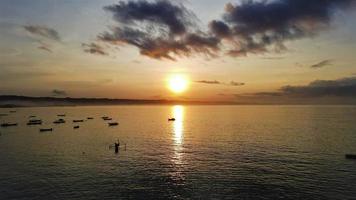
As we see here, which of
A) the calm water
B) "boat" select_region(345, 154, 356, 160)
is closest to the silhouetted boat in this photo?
"boat" select_region(345, 154, 356, 160)

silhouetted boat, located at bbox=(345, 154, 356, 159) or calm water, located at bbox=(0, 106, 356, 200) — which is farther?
silhouetted boat, located at bbox=(345, 154, 356, 159)

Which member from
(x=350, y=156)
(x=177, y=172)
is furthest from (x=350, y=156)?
(x=177, y=172)

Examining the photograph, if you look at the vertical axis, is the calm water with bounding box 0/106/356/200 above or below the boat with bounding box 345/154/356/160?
below

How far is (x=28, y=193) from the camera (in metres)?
57.0

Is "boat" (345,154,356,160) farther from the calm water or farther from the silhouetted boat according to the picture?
the calm water

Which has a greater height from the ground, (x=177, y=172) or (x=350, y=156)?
(x=350, y=156)

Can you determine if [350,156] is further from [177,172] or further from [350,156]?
[177,172]

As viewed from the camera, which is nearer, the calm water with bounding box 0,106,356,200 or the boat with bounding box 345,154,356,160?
the calm water with bounding box 0,106,356,200

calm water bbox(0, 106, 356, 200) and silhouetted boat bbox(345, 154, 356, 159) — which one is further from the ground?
silhouetted boat bbox(345, 154, 356, 159)

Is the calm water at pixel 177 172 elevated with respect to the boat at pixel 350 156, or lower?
lower

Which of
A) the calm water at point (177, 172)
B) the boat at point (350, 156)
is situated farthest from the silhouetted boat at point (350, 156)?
the calm water at point (177, 172)

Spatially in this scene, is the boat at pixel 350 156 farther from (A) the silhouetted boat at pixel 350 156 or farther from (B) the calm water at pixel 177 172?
(B) the calm water at pixel 177 172

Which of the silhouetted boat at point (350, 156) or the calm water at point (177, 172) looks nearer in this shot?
the calm water at point (177, 172)

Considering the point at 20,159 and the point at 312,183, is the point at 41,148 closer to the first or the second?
the point at 20,159
